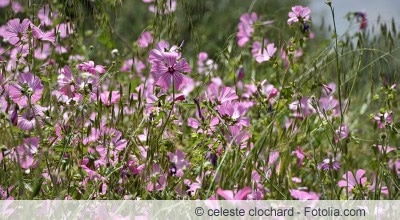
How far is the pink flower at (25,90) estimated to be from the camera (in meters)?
1.71

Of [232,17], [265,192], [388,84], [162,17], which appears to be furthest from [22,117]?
[232,17]

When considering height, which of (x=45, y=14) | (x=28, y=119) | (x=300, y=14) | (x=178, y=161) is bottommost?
(x=178, y=161)

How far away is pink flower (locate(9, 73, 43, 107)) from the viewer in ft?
5.63

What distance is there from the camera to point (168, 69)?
175 centimetres

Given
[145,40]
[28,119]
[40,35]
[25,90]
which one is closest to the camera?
[25,90]

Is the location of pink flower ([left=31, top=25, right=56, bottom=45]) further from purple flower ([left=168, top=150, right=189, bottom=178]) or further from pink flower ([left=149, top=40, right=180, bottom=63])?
purple flower ([left=168, top=150, right=189, bottom=178])

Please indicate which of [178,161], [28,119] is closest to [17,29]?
[28,119]

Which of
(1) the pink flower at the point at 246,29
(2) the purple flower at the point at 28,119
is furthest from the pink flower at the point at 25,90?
(1) the pink flower at the point at 246,29

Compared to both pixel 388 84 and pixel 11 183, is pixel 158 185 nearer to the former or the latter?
pixel 11 183

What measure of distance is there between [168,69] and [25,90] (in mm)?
339

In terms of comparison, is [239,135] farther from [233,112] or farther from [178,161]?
[178,161]

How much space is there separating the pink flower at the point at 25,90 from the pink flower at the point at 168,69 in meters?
0.29

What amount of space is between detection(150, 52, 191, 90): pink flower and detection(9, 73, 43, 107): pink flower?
29 cm

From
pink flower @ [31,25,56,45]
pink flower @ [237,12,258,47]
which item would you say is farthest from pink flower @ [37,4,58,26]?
pink flower @ [237,12,258,47]
